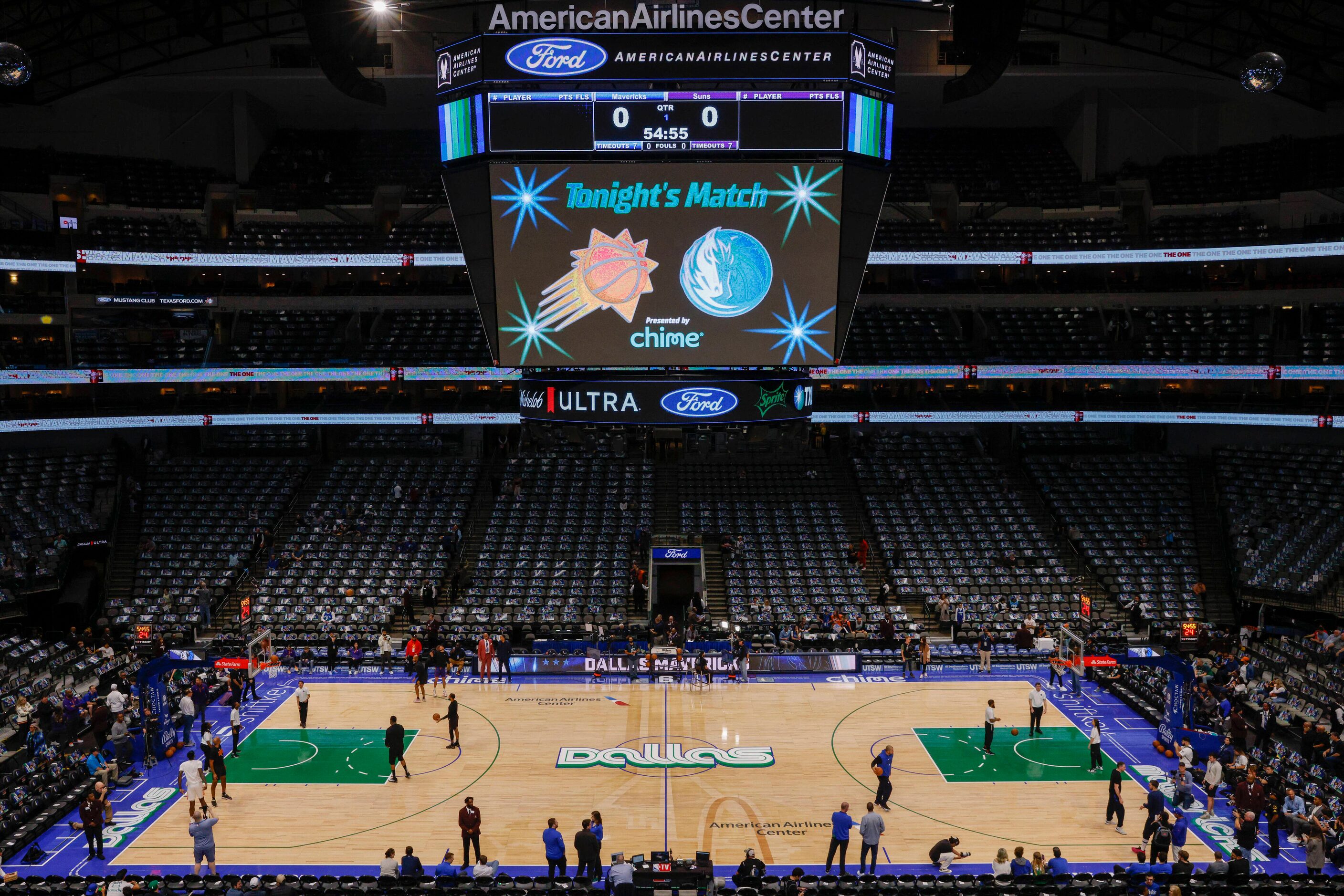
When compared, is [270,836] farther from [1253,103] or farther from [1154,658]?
[1253,103]

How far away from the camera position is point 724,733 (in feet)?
79.3

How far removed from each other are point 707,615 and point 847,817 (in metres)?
14.4

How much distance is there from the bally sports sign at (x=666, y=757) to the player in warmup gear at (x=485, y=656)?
5.86 meters

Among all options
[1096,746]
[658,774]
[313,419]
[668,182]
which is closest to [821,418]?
[668,182]

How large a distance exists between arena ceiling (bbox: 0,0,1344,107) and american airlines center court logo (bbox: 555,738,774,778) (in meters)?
23.3

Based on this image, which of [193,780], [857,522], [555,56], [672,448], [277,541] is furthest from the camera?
[672,448]

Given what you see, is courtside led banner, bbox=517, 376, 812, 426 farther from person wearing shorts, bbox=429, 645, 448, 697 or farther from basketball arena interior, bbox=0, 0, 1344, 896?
person wearing shorts, bbox=429, 645, 448, 697

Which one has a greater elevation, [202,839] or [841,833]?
[202,839]

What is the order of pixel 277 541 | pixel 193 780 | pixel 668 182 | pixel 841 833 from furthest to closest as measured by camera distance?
pixel 277 541 < pixel 668 182 < pixel 193 780 < pixel 841 833

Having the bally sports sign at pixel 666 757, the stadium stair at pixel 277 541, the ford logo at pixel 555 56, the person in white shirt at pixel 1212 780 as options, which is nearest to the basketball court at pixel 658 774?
the bally sports sign at pixel 666 757

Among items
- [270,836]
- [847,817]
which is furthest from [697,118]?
[270,836]

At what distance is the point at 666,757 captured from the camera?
22656 millimetres

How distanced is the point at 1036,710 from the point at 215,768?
17.5 m

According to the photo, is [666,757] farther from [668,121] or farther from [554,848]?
[668,121]
